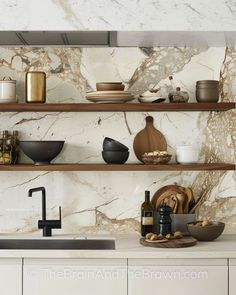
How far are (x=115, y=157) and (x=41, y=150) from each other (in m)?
0.47

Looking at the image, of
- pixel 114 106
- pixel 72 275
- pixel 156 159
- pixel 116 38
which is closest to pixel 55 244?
pixel 72 275

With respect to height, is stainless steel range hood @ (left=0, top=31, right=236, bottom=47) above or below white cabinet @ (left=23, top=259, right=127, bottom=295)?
above

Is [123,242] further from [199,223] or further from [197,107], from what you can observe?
[197,107]

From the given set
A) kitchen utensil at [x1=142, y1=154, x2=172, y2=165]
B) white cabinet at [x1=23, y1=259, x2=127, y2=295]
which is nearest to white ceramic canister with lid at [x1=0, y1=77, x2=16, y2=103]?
kitchen utensil at [x1=142, y1=154, x2=172, y2=165]

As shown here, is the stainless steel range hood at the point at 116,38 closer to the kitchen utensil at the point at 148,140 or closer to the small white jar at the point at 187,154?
the kitchen utensil at the point at 148,140

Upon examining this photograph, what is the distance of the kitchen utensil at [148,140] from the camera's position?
358cm

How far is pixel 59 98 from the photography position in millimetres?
3586

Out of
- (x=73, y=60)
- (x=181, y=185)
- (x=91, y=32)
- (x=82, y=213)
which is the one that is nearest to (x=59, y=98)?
(x=73, y=60)

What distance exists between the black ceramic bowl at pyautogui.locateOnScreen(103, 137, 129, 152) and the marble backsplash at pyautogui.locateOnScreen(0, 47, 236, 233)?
0.21 meters

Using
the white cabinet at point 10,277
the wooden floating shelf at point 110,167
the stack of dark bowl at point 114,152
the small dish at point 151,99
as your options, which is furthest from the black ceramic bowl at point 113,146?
the white cabinet at point 10,277

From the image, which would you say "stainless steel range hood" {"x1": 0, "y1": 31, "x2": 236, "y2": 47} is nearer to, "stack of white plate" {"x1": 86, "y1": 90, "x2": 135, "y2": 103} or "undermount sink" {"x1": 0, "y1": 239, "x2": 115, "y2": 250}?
"stack of white plate" {"x1": 86, "y1": 90, "x2": 135, "y2": 103}

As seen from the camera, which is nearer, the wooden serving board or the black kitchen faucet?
the wooden serving board

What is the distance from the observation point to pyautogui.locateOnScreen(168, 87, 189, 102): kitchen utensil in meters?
3.42

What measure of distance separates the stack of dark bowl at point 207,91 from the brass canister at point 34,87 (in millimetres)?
1024
